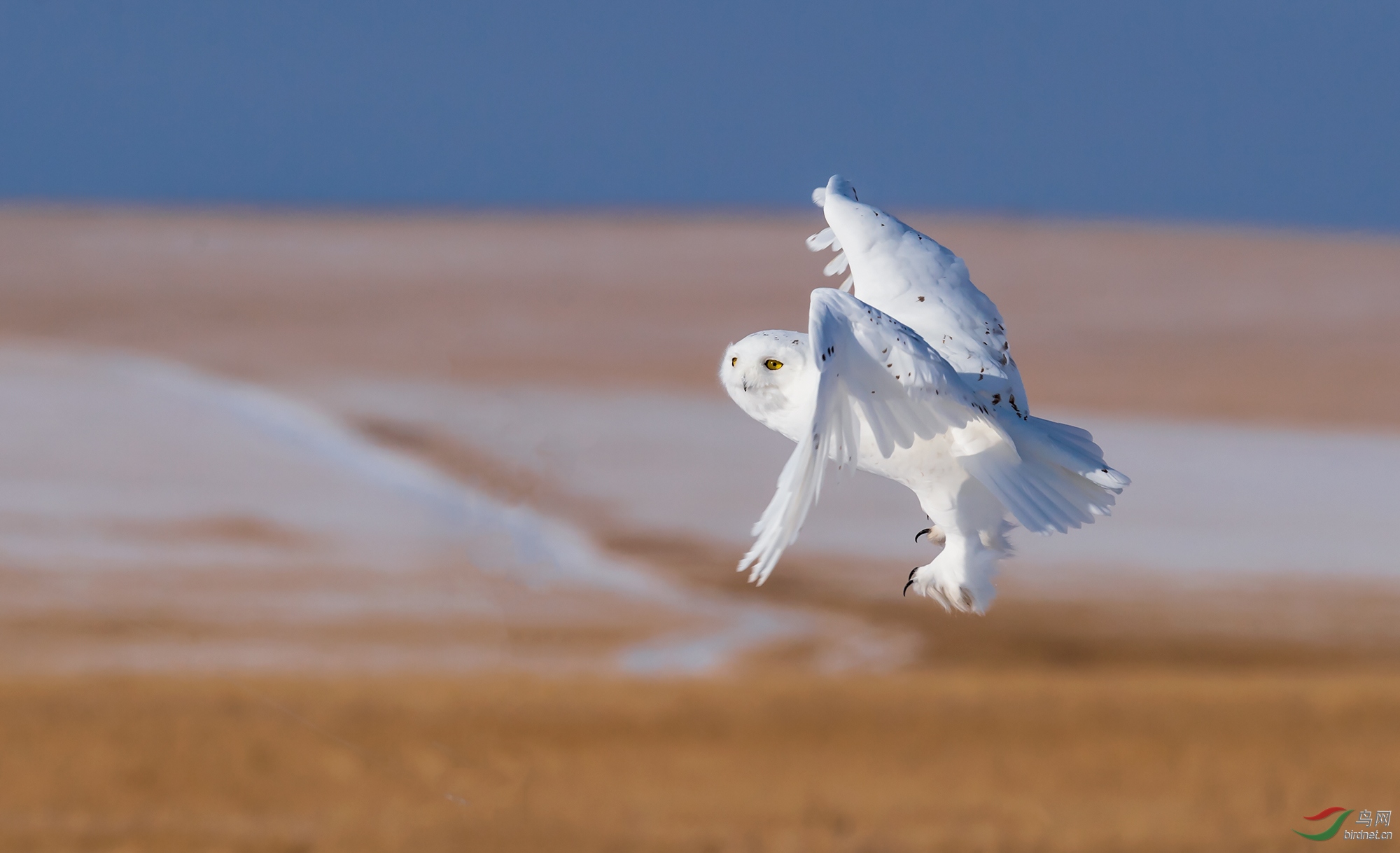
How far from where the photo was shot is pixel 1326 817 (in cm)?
614

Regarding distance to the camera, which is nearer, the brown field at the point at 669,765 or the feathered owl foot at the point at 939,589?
the feathered owl foot at the point at 939,589

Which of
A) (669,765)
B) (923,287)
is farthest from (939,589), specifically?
(669,765)

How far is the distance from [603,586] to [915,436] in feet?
30.0

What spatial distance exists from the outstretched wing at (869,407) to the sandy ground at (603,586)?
2.74 m

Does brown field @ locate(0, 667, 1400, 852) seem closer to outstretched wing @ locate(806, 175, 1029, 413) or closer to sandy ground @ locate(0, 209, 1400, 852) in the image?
sandy ground @ locate(0, 209, 1400, 852)

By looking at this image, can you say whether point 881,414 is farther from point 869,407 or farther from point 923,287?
point 923,287

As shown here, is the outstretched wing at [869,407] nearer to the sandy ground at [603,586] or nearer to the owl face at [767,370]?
the owl face at [767,370]

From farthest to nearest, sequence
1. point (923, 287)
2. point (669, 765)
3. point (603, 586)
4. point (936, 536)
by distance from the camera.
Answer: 1. point (603, 586)
2. point (669, 765)
3. point (923, 287)
4. point (936, 536)

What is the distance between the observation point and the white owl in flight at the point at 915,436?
5.70ft

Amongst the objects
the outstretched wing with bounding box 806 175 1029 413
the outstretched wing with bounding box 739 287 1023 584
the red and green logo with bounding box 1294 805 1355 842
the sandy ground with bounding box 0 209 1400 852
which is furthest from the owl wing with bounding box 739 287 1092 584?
the red and green logo with bounding box 1294 805 1355 842

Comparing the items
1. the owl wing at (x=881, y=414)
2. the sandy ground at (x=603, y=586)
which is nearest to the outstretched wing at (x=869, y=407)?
the owl wing at (x=881, y=414)

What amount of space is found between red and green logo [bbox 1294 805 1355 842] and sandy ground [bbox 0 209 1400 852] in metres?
0.08

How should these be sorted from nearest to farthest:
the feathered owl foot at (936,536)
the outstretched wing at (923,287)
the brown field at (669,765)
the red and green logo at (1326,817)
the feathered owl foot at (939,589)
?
the feathered owl foot at (939,589)
the feathered owl foot at (936,536)
the outstretched wing at (923,287)
the brown field at (669,765)
the red and green logo at (1326,817)

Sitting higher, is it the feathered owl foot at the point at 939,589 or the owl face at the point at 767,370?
the owl face at the point at 767,370
